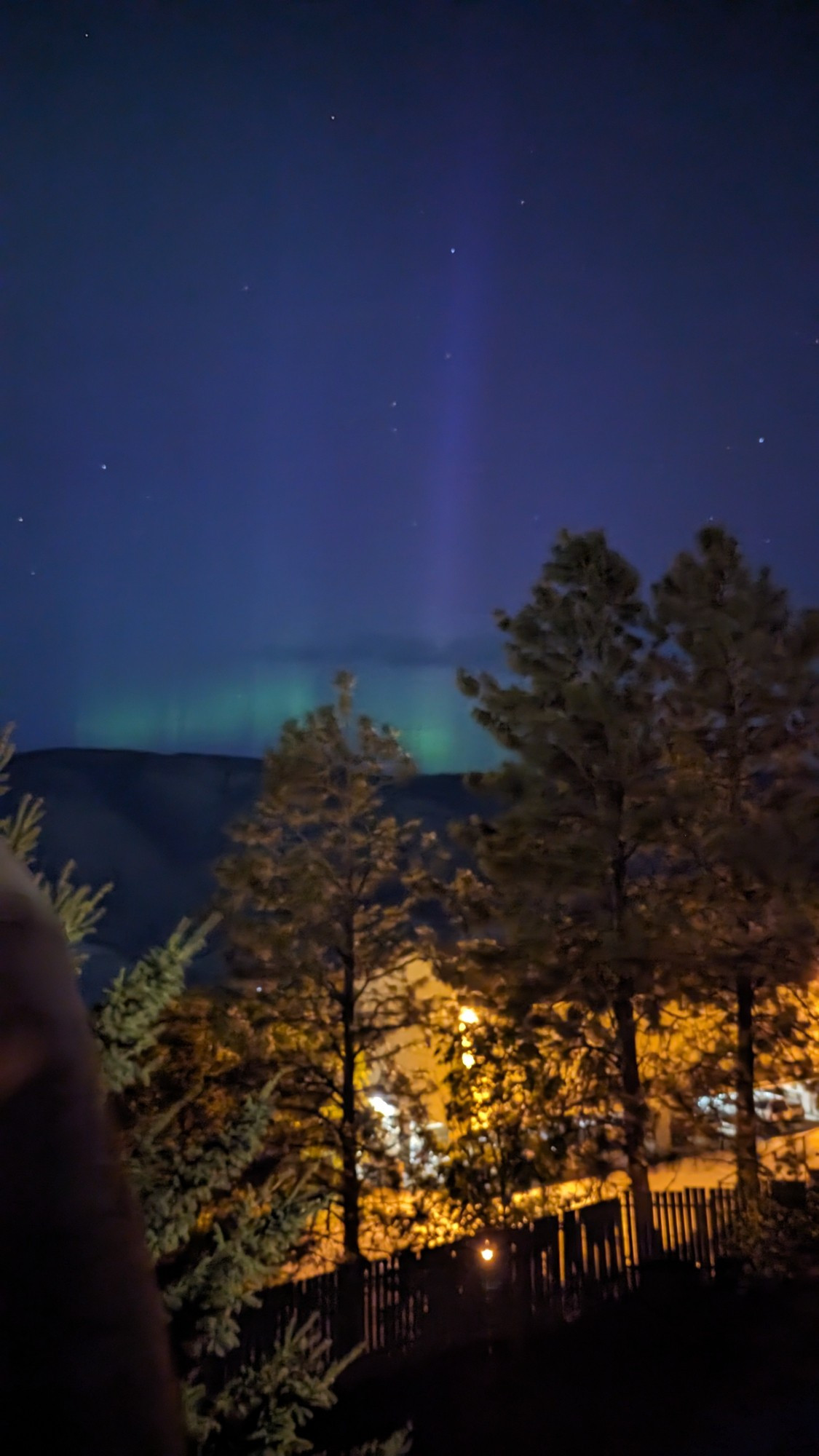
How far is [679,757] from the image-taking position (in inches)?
542

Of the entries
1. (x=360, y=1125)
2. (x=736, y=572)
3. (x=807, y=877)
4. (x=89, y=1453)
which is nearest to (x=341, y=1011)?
(x=360, y=1125)

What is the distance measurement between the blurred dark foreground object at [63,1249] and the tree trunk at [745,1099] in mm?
12377

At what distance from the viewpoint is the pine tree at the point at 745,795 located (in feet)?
39.6

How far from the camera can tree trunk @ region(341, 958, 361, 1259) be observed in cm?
1205

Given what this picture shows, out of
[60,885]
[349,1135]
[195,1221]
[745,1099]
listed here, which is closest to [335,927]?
[349,1135]

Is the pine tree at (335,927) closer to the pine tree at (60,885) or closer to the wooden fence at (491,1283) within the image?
the wooden fence at (491,1283)

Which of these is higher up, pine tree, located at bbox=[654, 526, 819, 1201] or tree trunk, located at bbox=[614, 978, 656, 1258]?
pine tree, located at bbox=[654, 526, 819, 1201]

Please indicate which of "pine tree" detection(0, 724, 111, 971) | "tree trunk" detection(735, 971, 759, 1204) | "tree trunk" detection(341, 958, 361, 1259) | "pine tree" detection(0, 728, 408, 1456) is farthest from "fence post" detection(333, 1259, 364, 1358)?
"pine tree" detection(0, 724, 111, 971)

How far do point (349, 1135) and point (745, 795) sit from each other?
6.93 m

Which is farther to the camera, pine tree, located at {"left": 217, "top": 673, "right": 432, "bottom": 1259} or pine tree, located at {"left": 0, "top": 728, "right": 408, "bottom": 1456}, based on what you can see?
pine tree, located at {"left": 217, "top": 673, "right": 432, "bottom": 1259}

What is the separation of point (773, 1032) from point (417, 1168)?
5.01 m

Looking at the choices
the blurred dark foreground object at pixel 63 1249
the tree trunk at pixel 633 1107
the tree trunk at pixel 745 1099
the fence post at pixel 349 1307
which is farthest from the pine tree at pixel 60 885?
the tree trunk at pixel 745 1099

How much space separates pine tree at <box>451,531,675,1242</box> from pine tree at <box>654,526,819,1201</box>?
0.51m

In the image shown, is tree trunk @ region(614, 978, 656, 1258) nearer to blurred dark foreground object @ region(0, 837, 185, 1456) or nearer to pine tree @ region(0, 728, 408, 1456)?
pine tree @ region(0, 728, 408, 1456)
